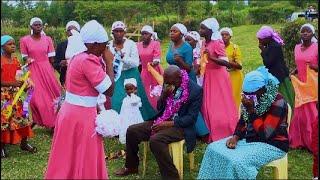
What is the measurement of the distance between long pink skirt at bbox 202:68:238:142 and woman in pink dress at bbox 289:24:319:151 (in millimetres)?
836

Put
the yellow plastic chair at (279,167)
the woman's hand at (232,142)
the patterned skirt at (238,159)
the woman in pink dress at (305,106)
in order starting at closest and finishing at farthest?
the patterned skirt at (238,159)
the yellow plastic chair at (279,167)
the woman's hand at (232,142)
the woman in pink dress at (305,106)

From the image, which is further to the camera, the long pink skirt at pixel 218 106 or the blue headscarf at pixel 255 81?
the long pink skirt at pixel 218 106

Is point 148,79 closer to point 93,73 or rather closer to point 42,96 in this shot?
point 42,96

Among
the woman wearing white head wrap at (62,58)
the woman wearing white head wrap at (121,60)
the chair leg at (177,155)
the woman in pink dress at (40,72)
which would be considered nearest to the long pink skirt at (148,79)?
the woman wearing white head wrap at (121,60)

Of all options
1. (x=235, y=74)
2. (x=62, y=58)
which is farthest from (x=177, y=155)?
(x=62, y=58)

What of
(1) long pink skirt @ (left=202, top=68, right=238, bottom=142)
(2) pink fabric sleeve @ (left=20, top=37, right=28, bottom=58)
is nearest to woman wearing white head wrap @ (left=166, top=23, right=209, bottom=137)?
(1) long pink skirt @ (left=202, top=68, right=238, bottom=142)

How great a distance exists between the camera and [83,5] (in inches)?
1396

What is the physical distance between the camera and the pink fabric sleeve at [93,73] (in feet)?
14.7

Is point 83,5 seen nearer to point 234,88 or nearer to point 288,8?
point 288,8

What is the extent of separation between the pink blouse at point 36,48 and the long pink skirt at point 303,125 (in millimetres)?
4046

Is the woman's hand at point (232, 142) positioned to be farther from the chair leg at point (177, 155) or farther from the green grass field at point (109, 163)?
the green grass field at point (109, 163)

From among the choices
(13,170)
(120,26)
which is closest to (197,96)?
(120,26)

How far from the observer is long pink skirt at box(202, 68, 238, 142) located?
691 centimetres

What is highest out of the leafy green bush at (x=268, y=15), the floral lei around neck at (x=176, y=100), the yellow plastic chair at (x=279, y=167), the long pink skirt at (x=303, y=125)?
the floral lei around neck at (x=176, y=100)
